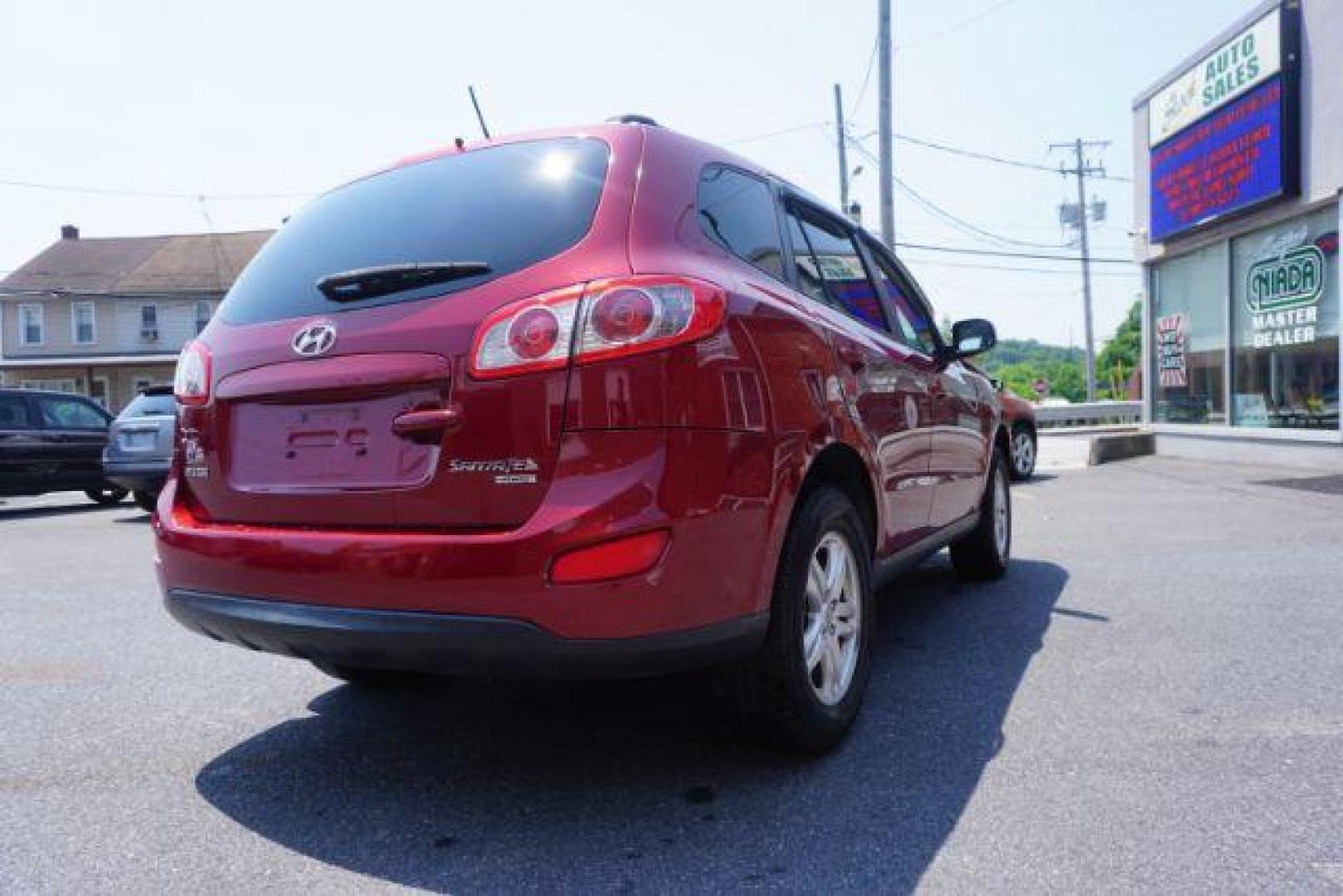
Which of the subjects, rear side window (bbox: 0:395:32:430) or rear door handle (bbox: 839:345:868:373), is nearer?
rear door handle (bbox: 839:345:868:373)

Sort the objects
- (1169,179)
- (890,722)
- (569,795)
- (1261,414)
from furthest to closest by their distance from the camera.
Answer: (1169,179)
(1261,414)
(890,722)
(569,795)

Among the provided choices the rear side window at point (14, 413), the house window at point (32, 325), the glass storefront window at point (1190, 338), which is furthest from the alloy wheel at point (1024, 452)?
the house window at point (32, 325)

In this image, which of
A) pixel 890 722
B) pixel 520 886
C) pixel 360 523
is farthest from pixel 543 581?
pixel 890 722

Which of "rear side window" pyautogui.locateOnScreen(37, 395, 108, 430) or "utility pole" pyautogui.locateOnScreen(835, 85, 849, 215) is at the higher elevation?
"utility pole" pyautogui.locateOnScreen(835, 85, 849, 215)

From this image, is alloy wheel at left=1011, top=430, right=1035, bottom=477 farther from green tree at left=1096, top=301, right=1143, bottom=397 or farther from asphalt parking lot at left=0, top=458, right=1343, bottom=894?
green tree at left=1096, top=301, right=1143, bottom=397

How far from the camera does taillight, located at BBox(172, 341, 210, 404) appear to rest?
2746 millimetres

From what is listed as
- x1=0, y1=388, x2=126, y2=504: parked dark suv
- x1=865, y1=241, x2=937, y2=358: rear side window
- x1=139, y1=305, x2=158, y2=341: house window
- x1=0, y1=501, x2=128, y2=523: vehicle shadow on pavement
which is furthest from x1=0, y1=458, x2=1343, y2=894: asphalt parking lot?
x1=139, y1=305, x2=158, y2=341: house window

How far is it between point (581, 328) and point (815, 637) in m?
1.18

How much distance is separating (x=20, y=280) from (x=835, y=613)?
3944 centimetres

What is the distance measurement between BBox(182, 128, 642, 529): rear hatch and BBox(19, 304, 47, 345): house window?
121ft

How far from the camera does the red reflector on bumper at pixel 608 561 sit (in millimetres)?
2154

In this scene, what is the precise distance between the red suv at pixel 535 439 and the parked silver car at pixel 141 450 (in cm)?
791

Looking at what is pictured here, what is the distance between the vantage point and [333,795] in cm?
267

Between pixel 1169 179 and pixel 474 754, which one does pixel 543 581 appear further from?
pixel 1169 179
